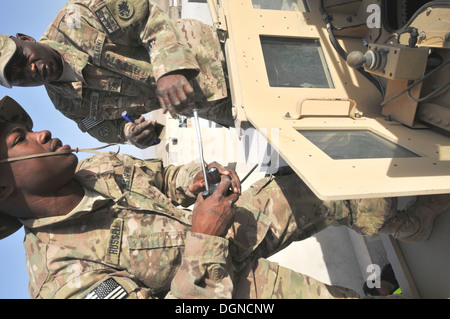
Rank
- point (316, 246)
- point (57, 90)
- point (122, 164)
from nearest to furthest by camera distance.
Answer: point (122, 164), point (57, 90), point (316, 246)

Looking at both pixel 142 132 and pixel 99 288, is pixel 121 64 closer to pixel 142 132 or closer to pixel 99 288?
pixel 142 132

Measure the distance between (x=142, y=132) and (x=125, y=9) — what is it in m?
0.77

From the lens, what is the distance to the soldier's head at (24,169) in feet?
4.30

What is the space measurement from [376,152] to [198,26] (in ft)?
4.72

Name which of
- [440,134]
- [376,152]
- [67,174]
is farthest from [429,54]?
[67,174]

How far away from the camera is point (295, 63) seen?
1.86 meters

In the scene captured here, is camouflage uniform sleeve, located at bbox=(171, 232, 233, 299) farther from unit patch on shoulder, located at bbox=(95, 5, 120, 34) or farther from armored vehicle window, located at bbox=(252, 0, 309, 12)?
armored vehicle window, located at bbox=(252, 0, 309, 12)

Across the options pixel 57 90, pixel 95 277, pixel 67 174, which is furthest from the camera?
pixel 57 90

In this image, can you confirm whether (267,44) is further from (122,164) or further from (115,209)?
(115,209)

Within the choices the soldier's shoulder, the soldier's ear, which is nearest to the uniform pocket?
the soldier's shoulder

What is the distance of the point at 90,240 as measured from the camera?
1.36m

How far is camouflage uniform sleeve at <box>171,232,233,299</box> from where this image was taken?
4.04ft

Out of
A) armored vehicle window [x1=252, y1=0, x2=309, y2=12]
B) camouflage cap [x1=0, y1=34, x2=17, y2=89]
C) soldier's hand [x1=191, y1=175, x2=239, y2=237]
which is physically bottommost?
soldier's hand [x1=191, y1=175, x2=239, y2=237]

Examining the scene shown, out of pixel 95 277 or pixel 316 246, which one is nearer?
pixel 95 277
